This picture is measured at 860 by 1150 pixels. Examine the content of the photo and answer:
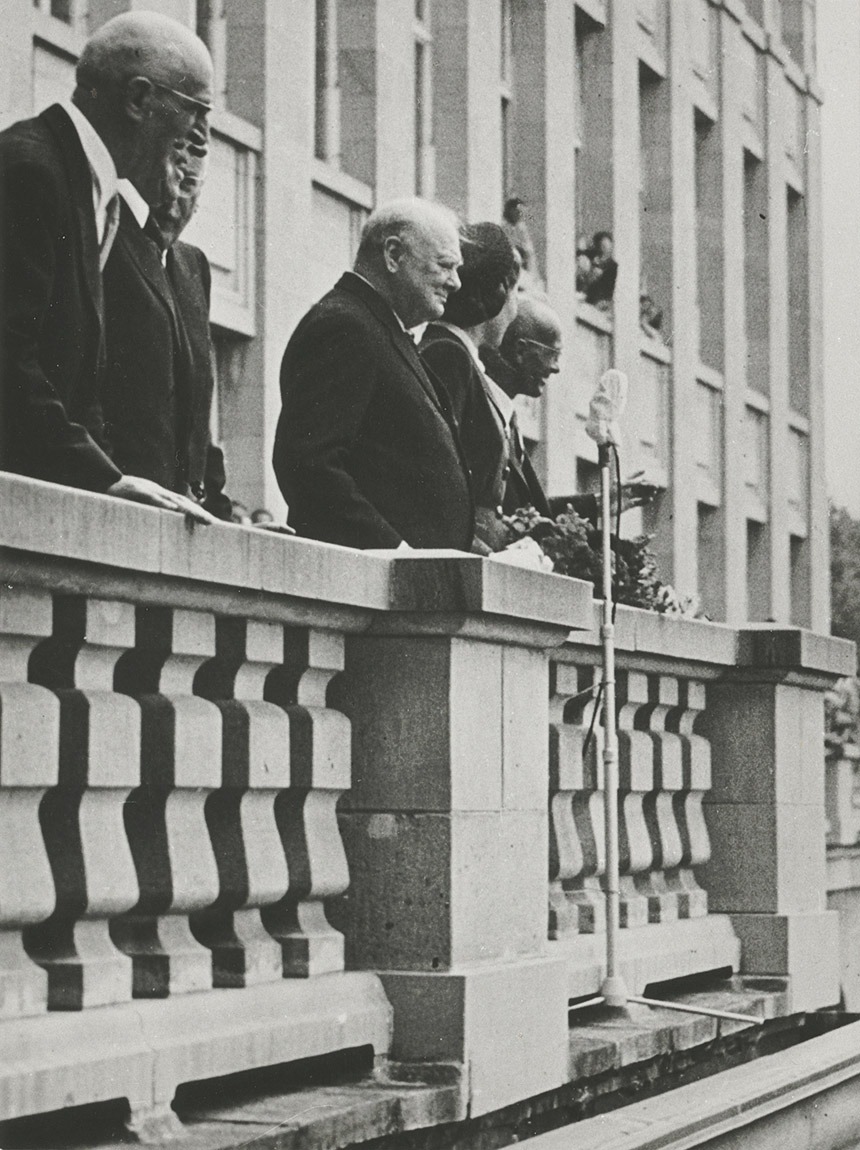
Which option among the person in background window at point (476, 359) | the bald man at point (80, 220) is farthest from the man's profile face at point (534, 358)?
the bald man at point (80, 220)

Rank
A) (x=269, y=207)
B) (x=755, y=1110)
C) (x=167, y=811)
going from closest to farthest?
(x=167, y=811)
(x=755, y=1110)
(x=269, y=207)

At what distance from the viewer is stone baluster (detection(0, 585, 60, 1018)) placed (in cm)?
412

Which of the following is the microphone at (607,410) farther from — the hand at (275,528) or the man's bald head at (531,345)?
the hand at (275,528)

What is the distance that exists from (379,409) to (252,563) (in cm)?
136

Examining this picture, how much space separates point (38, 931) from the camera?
171 inches

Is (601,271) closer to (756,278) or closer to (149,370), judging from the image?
(756,278)

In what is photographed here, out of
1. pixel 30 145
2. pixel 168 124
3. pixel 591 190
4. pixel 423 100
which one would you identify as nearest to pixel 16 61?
pixel 423 100

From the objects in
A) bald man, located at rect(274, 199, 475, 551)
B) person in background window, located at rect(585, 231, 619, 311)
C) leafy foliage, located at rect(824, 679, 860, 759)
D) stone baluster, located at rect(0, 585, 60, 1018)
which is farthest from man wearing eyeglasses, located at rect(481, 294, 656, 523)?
person in background window, located at rect(585, 231, 619, 311)

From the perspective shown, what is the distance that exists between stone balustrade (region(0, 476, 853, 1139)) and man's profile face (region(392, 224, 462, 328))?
90 centimetres

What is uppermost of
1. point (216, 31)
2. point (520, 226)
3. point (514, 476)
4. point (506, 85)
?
point (506, 85)

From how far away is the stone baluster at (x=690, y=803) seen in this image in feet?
25.4

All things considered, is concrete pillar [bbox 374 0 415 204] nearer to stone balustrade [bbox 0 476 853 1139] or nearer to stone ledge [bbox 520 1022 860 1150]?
stone ledge [bbox 520 1022 860 1150]

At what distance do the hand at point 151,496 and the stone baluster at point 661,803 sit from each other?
3234 millimetres

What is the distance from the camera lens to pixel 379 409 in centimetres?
602
